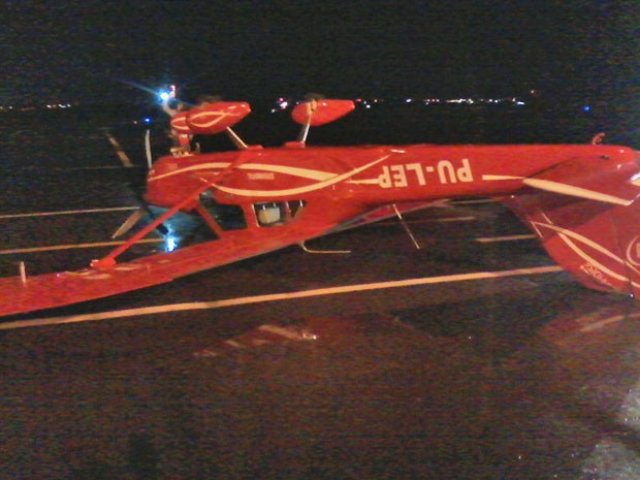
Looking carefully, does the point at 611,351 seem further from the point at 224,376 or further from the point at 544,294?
the point at 224,376

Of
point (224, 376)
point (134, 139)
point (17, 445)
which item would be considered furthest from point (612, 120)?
point (17, 445)

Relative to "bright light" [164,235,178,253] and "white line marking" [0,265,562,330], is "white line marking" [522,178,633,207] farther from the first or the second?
"bright light" [164,235,178,253]

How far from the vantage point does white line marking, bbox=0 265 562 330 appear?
22.8 feet

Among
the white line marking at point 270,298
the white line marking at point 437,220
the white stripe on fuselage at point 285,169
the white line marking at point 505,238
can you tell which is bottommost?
the white line marking at point 505,238

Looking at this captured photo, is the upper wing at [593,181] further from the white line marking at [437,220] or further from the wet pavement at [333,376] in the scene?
the white line marking at [437,220]

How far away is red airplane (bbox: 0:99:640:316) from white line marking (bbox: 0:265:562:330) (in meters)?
0.34

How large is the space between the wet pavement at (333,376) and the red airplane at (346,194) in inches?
14.8

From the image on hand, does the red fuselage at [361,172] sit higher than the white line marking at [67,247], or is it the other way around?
the red fuselage at [361,172]

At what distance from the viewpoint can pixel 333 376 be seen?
5.79 m

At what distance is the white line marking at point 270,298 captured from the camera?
6.96m

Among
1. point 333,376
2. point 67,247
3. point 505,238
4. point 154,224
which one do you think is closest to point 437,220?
point 505,238

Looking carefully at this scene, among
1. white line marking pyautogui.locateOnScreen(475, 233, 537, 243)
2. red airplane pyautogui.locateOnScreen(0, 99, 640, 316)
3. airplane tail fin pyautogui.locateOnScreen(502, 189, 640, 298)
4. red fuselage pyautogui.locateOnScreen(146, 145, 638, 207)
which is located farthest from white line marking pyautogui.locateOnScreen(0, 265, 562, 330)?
white line marking pyautogui.locateOnScreen(475, 233, 537, 243)

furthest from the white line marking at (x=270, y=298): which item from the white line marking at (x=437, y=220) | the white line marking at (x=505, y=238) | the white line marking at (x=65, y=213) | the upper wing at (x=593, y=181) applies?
the white line marking at (x=65, y=213)

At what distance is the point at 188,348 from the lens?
6316mm
